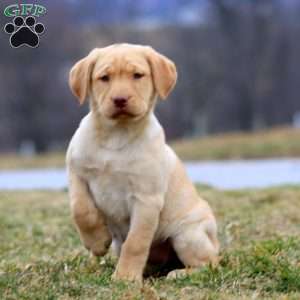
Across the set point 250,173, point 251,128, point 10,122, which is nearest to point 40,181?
point 250,173

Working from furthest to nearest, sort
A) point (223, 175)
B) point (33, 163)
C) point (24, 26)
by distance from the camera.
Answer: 1. point (33, 163)
2. point (223, 175)
3. point (24, 26)

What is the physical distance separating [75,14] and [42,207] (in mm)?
18322

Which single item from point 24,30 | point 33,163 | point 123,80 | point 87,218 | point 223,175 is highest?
point 24,30

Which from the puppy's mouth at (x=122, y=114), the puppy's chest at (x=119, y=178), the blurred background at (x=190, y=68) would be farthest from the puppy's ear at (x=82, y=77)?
the blurred background at (x=190, y=68)

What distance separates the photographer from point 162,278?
4723 mm

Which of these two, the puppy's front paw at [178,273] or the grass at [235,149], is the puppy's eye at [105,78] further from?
the grass at [235,149]

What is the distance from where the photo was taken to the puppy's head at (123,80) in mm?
4461

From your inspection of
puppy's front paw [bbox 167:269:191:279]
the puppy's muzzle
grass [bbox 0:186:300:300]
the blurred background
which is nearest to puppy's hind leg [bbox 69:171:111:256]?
grass [bbox 0:186:300:300]

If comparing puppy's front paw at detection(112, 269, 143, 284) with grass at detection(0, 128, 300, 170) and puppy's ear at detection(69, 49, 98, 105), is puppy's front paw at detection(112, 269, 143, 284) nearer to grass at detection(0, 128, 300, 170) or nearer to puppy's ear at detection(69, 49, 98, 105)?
puppy's ear at detection(69, 49, 98, 105)

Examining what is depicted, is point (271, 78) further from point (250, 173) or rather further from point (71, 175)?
point (71, 175)

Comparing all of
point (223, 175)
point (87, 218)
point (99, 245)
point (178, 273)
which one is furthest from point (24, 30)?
point (223, 175)

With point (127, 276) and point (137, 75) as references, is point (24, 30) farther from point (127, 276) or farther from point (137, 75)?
point (127, 276)

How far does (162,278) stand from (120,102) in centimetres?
103

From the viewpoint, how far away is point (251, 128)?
104ft
